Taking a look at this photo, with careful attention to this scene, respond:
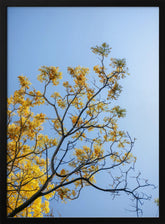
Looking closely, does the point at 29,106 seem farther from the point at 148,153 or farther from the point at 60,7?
the point at 148,153

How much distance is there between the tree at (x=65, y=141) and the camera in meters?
1.42

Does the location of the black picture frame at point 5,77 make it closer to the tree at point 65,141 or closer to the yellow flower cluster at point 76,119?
the tree at point 65,141

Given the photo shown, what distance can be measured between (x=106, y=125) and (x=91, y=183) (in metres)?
0.37

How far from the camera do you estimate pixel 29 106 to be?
144 centimetres

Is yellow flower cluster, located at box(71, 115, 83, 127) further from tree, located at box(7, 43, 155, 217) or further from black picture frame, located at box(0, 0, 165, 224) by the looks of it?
black picture frame, located at box(0, 0, 165, 224)

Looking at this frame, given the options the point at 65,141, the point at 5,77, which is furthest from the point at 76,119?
the point at 5,77

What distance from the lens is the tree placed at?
1421mm

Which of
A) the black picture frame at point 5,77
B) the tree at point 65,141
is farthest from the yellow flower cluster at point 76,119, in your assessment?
the black picture frame at point 5,77

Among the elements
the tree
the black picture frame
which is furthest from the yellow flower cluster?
the black picture frame

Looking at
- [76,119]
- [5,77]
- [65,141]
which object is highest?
[5,77]

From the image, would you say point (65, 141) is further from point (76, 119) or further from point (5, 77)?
point (5, 77)

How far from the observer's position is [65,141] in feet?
4.72

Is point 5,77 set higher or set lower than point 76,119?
higher
